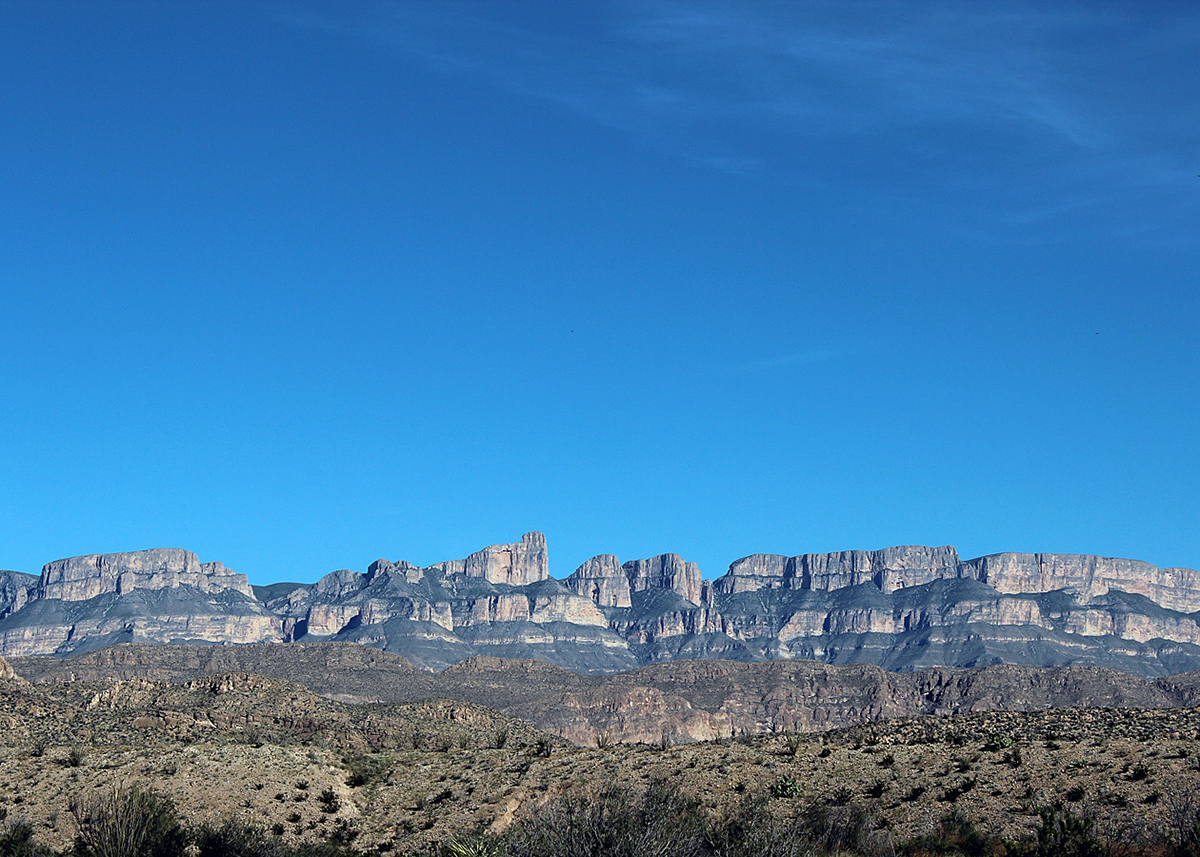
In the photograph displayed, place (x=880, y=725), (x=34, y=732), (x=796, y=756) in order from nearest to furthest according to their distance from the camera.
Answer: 1. (x=796, y=756)
2. (x=880, y=725)
3. (x=34, y=732)

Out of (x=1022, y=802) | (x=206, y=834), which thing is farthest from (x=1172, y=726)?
(x=206, y=834)

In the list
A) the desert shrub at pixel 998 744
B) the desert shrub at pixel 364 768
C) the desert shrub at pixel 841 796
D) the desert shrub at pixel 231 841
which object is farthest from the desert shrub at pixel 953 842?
the desert shrub at pixel 364 768

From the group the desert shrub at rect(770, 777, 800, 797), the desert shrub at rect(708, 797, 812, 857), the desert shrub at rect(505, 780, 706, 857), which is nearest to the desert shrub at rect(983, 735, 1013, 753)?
the desert shrub at rect(770, 777, 800, 797)

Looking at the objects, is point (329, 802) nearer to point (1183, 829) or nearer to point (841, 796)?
point (841, 796)

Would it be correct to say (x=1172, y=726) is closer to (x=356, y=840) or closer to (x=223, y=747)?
(x=356, y=840)

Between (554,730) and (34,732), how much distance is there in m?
134

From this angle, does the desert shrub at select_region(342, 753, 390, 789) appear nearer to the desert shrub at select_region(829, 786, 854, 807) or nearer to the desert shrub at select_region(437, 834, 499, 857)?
the desert shrub at select_region(437, 834, 499, 857)

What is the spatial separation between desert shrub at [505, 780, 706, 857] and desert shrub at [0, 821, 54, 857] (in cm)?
1557

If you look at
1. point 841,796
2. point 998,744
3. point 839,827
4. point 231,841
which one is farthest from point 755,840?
point 998,744

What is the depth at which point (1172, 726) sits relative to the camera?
52.6 m

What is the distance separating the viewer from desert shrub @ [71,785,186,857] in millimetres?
37500

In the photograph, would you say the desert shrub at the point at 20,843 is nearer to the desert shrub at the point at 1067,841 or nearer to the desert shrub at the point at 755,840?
the desert shrub at the point at 755,840

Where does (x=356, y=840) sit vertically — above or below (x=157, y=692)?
below

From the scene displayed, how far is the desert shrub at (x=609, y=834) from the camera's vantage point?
27719 mm
